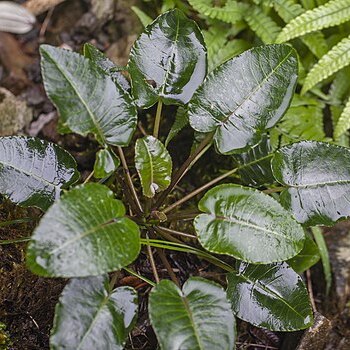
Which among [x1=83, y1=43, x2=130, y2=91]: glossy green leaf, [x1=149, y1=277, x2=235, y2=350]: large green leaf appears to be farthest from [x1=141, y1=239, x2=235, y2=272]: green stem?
[x1=83, y1=43, x2=130, y2=91]: glossy green leaf

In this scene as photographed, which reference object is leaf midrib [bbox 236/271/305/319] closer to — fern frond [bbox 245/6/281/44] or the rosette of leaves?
the rosette of leaves

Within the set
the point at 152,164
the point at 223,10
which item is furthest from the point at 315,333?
the point at 223,10

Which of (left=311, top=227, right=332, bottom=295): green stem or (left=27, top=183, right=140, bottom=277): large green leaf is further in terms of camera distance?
(left=311, top=227, right=332, bottom=295): green stem

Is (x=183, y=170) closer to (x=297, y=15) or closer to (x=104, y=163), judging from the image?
(x=104, y=163)

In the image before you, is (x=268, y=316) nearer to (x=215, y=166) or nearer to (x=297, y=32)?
(x=215, y=166)

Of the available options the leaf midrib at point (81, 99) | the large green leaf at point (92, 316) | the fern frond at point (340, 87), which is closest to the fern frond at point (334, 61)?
the fern frond at point (340, 87)

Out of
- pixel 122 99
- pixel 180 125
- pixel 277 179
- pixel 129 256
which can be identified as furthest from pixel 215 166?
pixel 129 256
